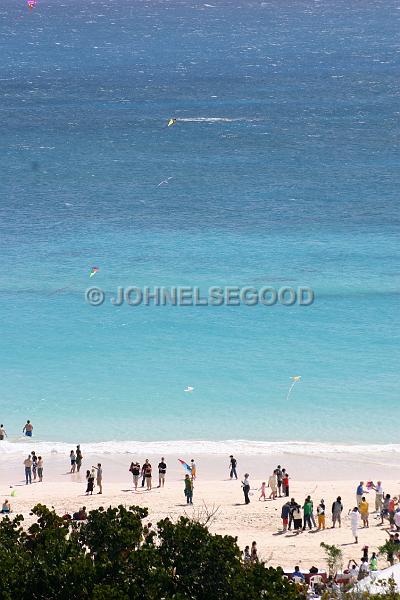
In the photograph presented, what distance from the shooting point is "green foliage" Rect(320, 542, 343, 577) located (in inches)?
1031

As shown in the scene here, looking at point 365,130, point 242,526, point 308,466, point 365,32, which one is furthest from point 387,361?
point 365,32

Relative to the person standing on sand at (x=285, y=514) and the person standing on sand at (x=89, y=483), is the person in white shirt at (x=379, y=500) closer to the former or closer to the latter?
the person standing on sand at (x=285, y=514)

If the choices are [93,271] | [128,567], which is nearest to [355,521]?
[128,567]

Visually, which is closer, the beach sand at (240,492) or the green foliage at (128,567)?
the green foliage at (128,567)

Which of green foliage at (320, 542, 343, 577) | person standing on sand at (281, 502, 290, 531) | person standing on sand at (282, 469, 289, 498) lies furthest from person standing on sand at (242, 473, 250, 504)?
green foliage at (320, 542, 343, 577)

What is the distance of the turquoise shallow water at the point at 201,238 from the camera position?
141 feet

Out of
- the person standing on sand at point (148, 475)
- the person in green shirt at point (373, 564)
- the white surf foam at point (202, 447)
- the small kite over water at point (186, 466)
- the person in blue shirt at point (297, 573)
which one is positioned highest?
the white surf foam at point (202, 447)

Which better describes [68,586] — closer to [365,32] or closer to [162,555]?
[162,555]

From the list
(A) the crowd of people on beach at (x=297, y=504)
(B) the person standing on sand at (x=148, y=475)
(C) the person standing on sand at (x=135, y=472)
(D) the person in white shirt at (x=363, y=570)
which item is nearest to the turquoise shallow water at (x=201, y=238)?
(A) the crowd of people on beach at (x=297, y=504)

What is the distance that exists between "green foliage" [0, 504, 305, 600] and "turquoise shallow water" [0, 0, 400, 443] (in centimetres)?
1920

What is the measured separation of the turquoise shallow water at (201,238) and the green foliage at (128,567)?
1920 cm

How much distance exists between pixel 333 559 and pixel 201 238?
31.4 metres

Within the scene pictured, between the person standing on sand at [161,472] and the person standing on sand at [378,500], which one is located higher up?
the person standing on sand at [161,472]

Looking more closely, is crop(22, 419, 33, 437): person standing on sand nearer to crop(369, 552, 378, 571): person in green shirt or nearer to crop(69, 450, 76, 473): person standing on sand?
crop(69, 450, 76, 473): person standing on sand
